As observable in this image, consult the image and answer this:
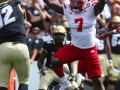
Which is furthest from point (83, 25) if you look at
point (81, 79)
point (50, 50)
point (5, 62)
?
point (81, 79)

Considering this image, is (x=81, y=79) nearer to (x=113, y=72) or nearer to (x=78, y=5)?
(x=113, y=72)

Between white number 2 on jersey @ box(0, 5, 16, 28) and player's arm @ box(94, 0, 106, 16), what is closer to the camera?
white number 2 on jersey @ box(0, 5, 16, 28)

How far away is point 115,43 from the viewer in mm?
11258

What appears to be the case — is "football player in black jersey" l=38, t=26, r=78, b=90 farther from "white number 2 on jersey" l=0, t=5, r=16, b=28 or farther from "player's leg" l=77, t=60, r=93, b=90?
"white number 2 on jersey" l=0, t=5, r=16, b=28

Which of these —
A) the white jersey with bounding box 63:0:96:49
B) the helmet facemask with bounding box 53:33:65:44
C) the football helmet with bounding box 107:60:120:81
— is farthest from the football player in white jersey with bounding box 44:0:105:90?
the football helmet with bounding box 107:60:120:81

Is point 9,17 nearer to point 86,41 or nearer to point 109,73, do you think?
point 86,41

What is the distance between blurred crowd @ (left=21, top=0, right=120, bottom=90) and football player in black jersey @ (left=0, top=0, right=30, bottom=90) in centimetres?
399

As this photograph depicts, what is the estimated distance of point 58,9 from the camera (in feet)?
25.2

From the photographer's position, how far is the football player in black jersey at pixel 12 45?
22.7 ft

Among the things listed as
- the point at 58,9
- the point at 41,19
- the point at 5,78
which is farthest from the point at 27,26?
the point at 5,78

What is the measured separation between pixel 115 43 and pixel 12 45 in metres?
4.74

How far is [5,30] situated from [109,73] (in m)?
4.48

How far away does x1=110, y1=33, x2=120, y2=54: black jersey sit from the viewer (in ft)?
36.8

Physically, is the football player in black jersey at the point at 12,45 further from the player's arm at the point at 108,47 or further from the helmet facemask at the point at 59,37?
the player's arm at the point at 108,47
